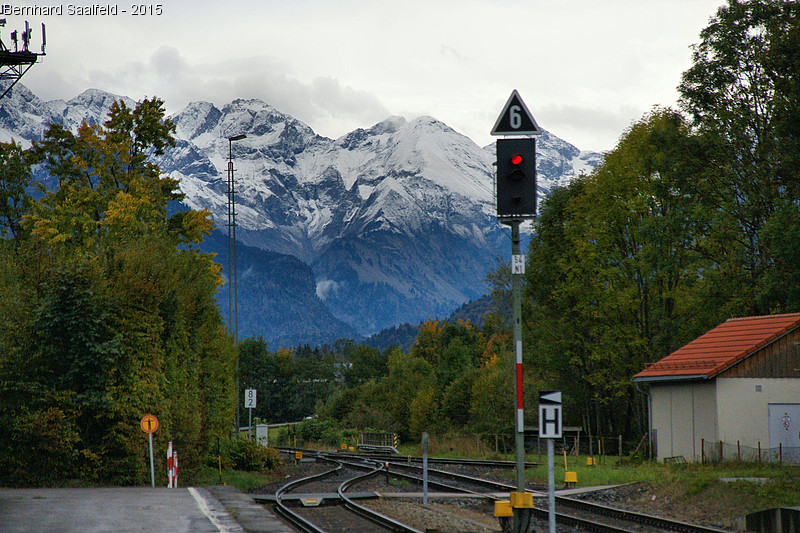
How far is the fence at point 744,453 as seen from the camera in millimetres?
26344

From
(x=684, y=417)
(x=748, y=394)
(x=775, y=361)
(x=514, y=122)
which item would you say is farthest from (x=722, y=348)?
(x=514, y=122)

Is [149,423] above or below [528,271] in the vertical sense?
below

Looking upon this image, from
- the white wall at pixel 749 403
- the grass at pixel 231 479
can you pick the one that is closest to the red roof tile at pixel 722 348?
the white wall at pixel 749 403

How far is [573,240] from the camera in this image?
1777 inches

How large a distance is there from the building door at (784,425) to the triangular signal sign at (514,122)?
60.3 ft

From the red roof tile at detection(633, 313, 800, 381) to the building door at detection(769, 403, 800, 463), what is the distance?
80.8 inches

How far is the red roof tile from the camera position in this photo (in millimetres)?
28422

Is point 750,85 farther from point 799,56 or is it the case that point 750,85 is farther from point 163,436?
point 163,436

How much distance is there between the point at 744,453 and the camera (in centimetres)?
2769

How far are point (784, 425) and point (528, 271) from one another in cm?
2362

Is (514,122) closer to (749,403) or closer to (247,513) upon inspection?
(247,513)

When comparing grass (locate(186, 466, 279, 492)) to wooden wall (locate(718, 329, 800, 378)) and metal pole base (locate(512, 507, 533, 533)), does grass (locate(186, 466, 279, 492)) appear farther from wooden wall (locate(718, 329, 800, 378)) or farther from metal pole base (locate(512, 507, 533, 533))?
wooden wall (locate(718, 329, 800, 378))

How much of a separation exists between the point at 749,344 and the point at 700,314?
10.5 metres

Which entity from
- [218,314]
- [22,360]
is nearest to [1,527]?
[22,360]
